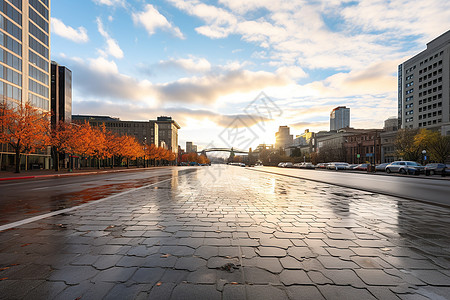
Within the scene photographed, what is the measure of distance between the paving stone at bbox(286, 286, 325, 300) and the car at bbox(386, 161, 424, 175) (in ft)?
120

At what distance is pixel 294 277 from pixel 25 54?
6155 centimetres

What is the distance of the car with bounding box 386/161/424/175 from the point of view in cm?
3008

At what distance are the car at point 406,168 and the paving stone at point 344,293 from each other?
36254 mm

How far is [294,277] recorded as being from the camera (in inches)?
115

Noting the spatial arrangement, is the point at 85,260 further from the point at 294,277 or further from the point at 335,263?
the point at 335,263

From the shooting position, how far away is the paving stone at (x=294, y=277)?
2816mm

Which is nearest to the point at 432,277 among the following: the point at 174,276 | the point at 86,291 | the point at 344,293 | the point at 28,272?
the point at 344,293

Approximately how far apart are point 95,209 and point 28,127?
31.1 meters

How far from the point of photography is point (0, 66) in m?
37.8

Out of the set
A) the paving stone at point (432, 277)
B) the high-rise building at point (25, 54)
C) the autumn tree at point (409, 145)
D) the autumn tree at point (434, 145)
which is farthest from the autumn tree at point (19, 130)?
the autumn tree at point (434, 145)

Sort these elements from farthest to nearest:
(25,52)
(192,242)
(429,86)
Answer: (429,86)
(25,52)
(192,242)

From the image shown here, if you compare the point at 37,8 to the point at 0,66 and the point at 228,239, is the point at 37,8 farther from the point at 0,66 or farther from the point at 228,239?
the point at 228,239

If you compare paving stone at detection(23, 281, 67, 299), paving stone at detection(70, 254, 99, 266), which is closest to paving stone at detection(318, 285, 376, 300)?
paving stone at detection(23, 281, 67, 299)

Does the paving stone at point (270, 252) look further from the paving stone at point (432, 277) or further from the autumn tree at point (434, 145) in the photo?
the autumn tree at point (434, 145)
